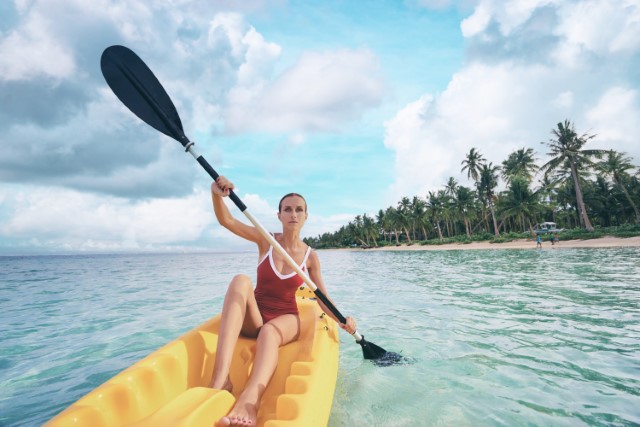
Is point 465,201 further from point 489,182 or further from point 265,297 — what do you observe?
point 265,297

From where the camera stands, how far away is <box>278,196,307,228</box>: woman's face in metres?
A: 2.87

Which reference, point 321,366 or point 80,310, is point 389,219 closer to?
point 80,310

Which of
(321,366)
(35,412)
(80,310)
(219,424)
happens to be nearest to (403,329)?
(321,366)

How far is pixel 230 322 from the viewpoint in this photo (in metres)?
2.19

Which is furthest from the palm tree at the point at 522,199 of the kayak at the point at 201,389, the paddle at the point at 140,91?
the kayak at the point at 201,389

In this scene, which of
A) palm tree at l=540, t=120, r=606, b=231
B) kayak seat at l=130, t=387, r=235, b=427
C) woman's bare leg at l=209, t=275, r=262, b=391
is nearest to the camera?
kayak seat at l=130, t=387, r=235, b=427

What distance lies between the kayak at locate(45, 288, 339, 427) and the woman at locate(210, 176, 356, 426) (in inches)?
7.0

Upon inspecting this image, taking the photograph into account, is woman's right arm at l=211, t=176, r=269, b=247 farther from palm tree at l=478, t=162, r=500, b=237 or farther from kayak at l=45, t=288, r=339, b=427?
palm tree at l=478, t=162, r=500, b=237

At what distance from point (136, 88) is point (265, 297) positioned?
2.63m

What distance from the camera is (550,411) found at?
2.71 m

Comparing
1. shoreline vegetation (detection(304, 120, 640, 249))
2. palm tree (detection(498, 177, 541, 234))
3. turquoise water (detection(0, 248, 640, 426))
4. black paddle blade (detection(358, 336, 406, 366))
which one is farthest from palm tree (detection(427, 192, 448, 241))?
black paddle blade (detection(358, 336, 406, 366))

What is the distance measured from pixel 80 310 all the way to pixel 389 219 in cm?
5942

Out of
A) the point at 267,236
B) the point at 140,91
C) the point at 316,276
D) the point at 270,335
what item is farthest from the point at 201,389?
the point at 140,91

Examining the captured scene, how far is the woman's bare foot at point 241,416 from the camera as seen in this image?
167cm
